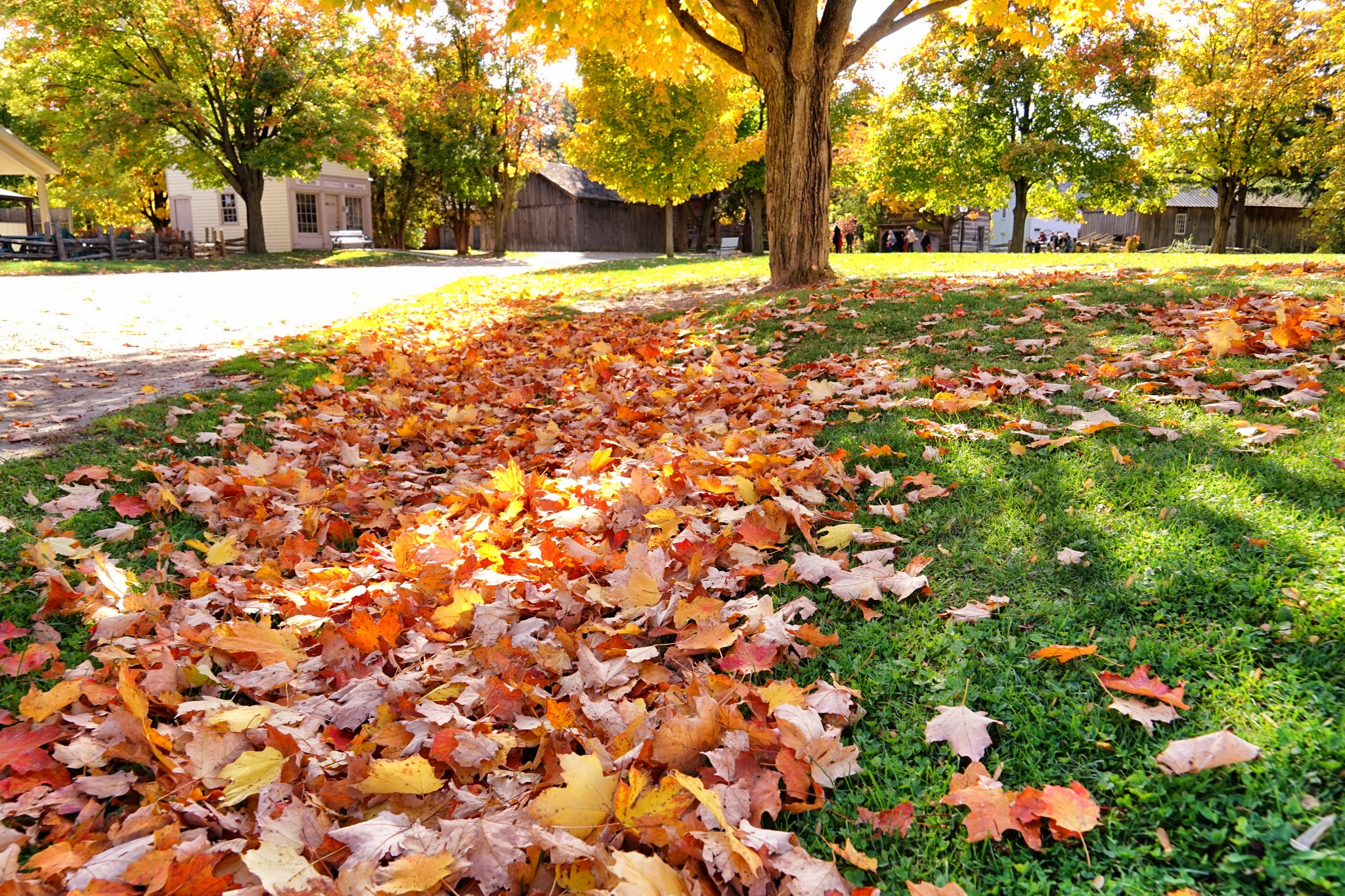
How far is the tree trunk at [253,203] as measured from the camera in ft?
89.0

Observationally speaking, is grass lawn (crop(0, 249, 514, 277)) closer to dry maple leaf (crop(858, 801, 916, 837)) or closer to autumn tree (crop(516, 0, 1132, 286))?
autumn tree (crop(516, 0, 1132, 286))

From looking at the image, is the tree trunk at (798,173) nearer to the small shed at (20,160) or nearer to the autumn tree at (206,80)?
the small shed at (20,160)

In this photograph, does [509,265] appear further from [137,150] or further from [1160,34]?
[1160,34]

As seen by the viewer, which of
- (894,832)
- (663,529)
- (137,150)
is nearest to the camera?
(894,832)

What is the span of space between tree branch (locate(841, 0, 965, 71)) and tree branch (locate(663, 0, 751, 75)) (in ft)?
4.19

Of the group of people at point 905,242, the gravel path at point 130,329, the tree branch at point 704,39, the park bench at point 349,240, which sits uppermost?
the group of people at point 905,242

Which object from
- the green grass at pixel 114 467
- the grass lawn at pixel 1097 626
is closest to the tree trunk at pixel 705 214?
the green grass at pixel 114 467

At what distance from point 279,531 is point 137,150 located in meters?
28.5

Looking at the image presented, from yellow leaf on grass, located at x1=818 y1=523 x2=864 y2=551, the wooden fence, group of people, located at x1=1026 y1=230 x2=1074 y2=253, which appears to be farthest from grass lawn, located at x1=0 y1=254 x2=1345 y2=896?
group of people, located at x1=1026 y1=230 x2=1074 y2=253

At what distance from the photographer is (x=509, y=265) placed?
87.7 feet

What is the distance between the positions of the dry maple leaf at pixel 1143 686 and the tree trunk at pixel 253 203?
31489 millimetres

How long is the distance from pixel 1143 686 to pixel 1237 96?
1269 inches

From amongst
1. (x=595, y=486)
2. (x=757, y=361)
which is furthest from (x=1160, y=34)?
(x=595, y=486)

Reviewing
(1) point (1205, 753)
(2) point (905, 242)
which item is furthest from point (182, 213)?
(1) point (1205, 753)
